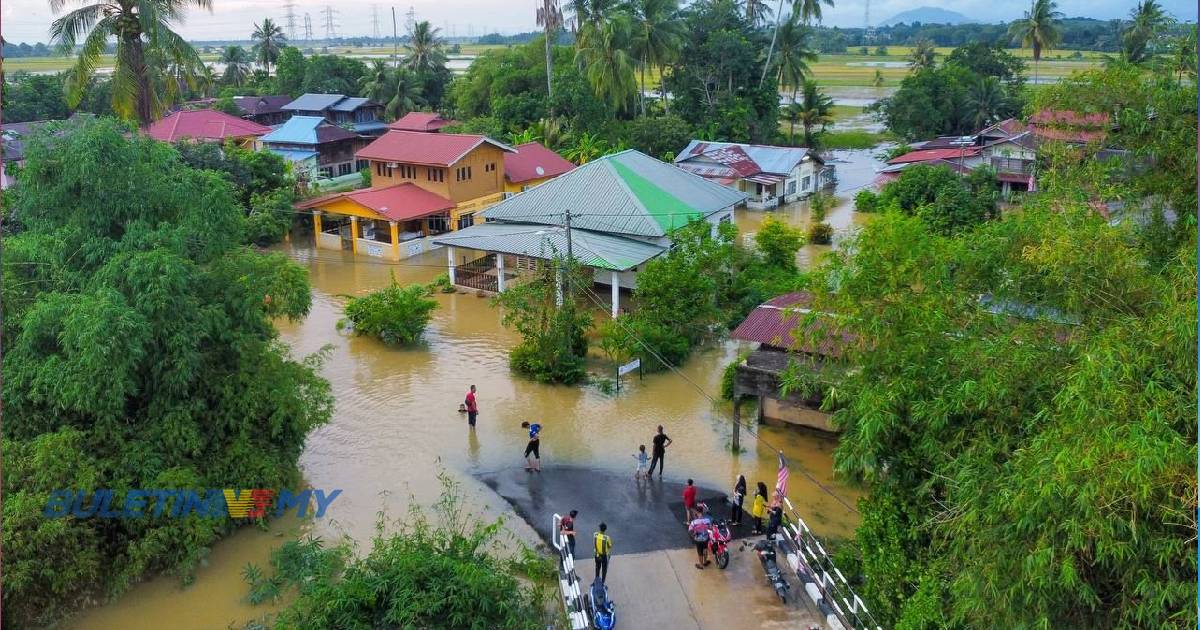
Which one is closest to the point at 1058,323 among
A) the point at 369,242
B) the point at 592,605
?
the point at 592,605

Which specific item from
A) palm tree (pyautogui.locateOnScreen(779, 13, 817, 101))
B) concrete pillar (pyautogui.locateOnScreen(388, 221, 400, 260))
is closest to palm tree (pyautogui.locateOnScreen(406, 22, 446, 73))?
palm tree (pyautogui.locateOnScreen(779, 13, 817, 101))

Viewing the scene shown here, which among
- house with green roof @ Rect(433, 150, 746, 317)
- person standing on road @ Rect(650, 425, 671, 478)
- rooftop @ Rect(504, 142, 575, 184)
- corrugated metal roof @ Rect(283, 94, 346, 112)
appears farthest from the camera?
corrugated metal roof @ Rect(283, 94, 346, 112)

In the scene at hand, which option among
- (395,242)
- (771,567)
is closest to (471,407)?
(771,567)

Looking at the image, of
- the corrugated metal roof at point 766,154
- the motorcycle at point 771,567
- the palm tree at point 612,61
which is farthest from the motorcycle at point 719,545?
the palm tree at point 612,61

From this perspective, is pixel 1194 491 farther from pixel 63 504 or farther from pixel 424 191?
pixel 424 191

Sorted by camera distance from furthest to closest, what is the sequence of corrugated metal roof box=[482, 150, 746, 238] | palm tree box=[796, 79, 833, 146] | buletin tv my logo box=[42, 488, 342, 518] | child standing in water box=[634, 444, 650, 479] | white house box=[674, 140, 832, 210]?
1. palm tree box=[796, 79, 833, 146]
2. white house box=[674, 140, 832, 210]
3. corrugated metal roof box=[482, 150, 746, 238]
4. child standing in water box=[634, 444, 650, 479]
5. buletin tv my logo box=[42, 488, 342, 518]

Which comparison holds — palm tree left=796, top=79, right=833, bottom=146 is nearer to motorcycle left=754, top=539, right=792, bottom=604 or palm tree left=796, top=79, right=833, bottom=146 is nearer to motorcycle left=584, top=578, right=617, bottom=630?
motorcycle left=754, top=539, right=792, bottom=604

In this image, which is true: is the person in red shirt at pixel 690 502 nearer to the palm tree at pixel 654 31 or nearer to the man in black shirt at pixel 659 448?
the man in black shirt at pixel 659 448

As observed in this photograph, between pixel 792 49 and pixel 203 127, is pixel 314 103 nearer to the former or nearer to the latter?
pixel 203 127
